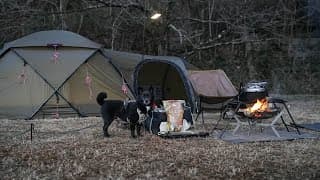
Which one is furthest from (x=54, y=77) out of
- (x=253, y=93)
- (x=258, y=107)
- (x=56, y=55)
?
(x=258, y=107)

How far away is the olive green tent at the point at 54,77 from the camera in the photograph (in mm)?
9234

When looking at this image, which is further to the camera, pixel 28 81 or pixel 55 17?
pixel 55 17

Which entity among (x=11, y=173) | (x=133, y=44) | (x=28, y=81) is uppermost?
(x=133, y=44)

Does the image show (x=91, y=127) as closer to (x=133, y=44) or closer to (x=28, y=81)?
(x=28, y=81)

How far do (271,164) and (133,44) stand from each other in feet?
39.9

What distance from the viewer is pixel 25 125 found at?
8.10m

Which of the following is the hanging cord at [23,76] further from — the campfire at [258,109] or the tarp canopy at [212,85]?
the campfire at [258,109]

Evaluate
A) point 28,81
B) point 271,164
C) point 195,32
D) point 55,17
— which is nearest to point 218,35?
point 195,32

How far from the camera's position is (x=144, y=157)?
5273 mm

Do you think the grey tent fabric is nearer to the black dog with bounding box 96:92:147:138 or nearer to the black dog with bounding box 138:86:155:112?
the black dog with bounding box 138:86:155:112

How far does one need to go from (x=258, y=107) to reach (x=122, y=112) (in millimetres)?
1900

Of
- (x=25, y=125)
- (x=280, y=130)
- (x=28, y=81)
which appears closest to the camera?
(x=280, y=130)

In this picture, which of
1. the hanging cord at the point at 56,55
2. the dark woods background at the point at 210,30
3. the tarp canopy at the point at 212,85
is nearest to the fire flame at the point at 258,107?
the tarp canopy at the point at 212,85

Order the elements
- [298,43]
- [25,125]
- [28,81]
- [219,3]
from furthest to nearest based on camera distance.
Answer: [298,43], [219,3], [28,81], [25,125]
